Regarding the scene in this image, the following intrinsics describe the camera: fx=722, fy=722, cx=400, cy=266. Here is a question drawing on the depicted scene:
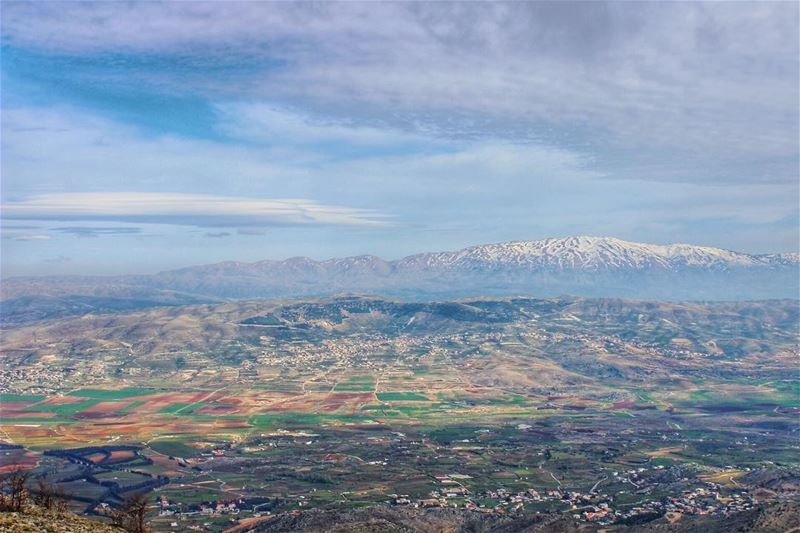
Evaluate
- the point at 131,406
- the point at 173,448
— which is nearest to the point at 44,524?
the point at 173,448

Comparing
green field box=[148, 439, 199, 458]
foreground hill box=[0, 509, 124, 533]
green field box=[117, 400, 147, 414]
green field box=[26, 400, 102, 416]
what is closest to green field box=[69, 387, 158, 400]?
green field box=[117, 400, 147, 414]

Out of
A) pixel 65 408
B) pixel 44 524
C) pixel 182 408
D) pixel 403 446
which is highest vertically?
pixel 44 524

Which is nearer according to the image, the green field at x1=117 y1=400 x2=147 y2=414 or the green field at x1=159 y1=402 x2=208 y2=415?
the green field at x1=159 y1=402 x2=208 y2=415

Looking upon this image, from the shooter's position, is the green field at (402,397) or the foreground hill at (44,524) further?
the green field at (402,397)

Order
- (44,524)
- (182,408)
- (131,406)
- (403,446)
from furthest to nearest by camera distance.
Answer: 1. (131,406)
2. (182,408)
3. (403,446)
4. (44,524)

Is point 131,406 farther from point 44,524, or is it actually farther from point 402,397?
point 44,524

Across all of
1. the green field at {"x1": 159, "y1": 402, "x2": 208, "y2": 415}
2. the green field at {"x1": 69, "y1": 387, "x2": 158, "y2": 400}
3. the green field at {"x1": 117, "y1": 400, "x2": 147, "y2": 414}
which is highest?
the green field at {"x1": 159, "y1": 402, "x2": 208, "y2": 415}

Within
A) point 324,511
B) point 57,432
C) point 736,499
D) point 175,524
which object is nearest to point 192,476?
point 175,524

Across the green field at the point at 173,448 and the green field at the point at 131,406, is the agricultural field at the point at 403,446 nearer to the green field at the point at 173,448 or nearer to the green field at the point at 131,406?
the green field at the point at 173,448

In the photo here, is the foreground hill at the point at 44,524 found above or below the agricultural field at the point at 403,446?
above

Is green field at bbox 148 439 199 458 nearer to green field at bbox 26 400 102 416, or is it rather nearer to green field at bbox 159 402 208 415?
green field at bbox 159 402 208 415

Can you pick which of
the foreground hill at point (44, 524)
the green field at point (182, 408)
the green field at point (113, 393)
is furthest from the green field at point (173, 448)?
the foreground hill at point (44, 524)
